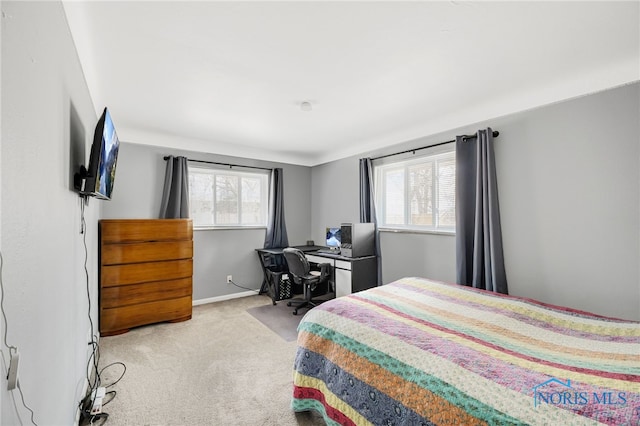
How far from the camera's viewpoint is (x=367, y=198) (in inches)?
160

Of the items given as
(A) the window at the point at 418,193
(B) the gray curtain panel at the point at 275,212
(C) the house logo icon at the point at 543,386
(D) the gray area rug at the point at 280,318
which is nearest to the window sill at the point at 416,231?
(A) the window at the point at 418,193

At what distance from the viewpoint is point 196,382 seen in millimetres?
2262

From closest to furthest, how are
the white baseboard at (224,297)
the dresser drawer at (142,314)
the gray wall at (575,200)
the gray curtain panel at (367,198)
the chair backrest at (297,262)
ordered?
the gray wall at (575,200), the dresser drawer at (142,314), the chair backrest at (297,262), the gray curtain panel at (367,198), the white baseboard at (224,297)

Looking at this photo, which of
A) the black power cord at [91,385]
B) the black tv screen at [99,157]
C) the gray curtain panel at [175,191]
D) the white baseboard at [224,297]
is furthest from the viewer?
the white baseboard at [224,297]

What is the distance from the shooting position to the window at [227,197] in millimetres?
4297

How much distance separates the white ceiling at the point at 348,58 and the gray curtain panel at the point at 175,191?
731 millimetres

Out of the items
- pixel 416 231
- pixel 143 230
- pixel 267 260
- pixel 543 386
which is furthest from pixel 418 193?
pixel 143 230

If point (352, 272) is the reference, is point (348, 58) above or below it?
above

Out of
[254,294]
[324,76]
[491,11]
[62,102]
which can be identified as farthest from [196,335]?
[491,11]

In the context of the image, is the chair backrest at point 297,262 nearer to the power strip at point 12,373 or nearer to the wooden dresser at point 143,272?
the wooden dresser at point 143,272

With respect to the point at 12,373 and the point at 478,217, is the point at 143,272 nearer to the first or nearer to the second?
the point at 12,373

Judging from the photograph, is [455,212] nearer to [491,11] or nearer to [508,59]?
[508,59]

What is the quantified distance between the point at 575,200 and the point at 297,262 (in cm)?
288

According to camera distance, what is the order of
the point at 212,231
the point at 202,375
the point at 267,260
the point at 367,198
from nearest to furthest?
1. the point at 202,375
2. the point at 367,198
3. the point at 212,231
4. the point at 267,260
